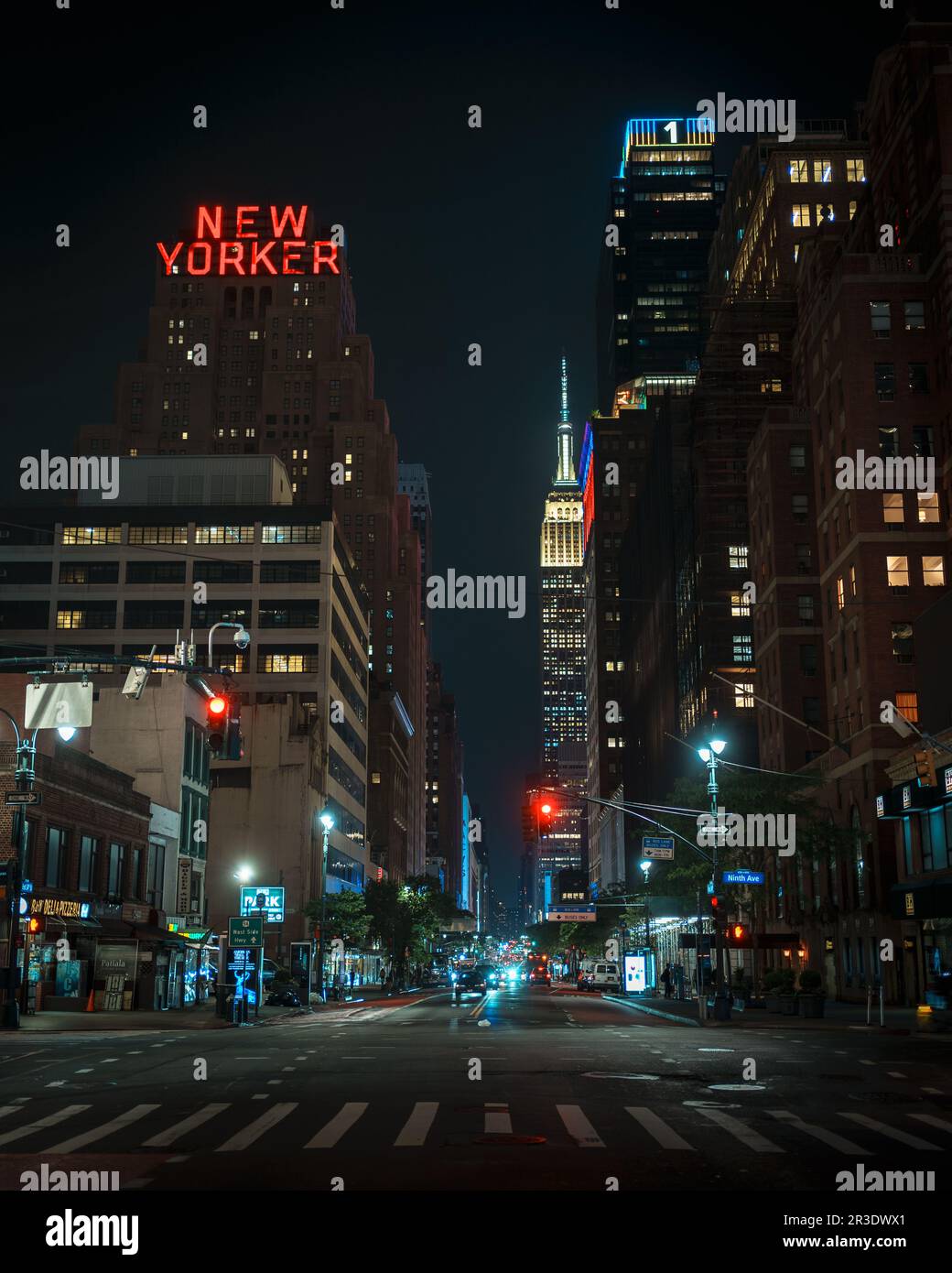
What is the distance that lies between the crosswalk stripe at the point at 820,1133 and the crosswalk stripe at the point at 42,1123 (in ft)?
30.5

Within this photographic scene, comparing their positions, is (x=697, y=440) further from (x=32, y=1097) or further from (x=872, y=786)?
(x=32, y=1097)

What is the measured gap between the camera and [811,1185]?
458 inches

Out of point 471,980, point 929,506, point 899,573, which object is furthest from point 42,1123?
point 471,980

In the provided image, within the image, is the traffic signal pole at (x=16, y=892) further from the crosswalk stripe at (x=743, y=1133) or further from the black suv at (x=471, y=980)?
the black suv at (x=471, y=980)

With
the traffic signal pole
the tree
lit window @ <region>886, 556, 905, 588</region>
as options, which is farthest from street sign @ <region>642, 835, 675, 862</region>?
the tree

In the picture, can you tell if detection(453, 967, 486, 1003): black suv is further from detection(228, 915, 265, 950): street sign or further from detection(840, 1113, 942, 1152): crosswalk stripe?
detection(840, 1113, 942, 1152): crosswalk stripe

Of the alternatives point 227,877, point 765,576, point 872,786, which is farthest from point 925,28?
point 227,877

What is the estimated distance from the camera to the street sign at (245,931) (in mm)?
47250

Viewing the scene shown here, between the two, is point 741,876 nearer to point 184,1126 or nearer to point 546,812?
point 546,812

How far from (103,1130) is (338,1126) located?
2837 mm

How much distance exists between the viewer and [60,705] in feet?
88.5

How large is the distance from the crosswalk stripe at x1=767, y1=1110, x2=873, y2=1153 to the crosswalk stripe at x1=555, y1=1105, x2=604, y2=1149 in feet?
8.39

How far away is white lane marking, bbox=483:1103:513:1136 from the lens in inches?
602
